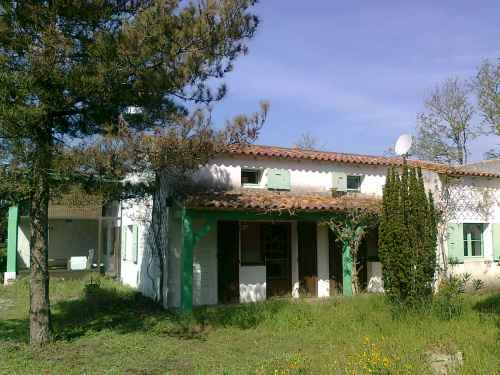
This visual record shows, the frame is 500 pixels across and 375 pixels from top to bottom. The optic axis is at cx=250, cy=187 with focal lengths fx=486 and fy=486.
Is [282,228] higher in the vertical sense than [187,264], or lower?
higher

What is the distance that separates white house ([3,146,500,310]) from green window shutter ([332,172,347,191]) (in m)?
0.03

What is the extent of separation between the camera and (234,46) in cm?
879

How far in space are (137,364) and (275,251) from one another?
276 inches

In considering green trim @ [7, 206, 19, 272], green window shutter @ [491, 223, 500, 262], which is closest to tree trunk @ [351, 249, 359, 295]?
green window shutter @ [491, 223, 500, 262]

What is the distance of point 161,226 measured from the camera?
1289 cm

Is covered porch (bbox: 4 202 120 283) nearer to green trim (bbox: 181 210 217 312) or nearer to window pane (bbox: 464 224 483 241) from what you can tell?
green trim (bbox: 181 210 217 312)

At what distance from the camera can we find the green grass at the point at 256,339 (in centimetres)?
647

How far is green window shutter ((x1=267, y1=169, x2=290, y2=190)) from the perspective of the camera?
45.2 ft

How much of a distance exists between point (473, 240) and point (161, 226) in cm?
983

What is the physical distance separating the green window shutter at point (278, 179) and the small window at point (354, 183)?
7.65 feet

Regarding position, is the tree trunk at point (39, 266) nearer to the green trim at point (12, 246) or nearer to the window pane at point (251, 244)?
the window pane at point (251, 244)

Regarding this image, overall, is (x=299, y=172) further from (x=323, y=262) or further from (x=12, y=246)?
(x=12, y=246)

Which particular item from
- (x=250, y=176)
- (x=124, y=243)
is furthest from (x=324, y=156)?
(x=124, y=243)

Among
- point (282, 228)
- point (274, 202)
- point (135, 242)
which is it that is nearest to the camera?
point (274, 202)
